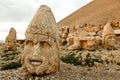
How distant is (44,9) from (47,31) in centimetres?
111

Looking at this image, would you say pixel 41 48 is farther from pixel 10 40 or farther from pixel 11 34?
pixel 11 34

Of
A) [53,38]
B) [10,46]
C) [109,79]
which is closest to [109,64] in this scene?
[109,79]

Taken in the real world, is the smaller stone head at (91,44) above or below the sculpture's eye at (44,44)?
below

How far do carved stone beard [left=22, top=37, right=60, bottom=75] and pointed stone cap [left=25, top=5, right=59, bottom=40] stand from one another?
0.73 ft

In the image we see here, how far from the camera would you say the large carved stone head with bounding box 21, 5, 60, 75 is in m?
10.2

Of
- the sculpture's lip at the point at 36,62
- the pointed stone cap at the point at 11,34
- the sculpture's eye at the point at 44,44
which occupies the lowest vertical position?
the sculpture's lip at the point at 36,62

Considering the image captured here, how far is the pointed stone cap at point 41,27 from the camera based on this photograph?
34.1ft

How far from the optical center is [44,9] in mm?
11023

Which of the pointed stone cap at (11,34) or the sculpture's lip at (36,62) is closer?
the sculpture's lip at (36,62)

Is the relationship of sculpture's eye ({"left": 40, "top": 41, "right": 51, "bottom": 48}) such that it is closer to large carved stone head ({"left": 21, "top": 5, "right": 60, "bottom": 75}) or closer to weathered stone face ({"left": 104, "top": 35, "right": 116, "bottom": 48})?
large carved stone head ({"left": 21, "top": 5, "right": 60, "bottom": 75})

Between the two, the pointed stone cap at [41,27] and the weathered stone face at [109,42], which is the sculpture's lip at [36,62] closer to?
the pointed stone cap at [41,27]

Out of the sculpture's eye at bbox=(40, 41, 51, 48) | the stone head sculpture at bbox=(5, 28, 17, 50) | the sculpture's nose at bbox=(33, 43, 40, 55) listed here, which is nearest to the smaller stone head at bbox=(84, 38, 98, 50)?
the stone head sculpture at bbox=(5, 28, 17, 50)

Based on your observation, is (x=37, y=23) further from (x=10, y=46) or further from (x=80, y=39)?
(x=10, y=46)

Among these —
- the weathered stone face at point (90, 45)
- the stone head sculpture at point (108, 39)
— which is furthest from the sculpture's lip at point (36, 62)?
the stone head sculpture at point (108, 39)
